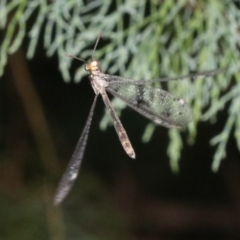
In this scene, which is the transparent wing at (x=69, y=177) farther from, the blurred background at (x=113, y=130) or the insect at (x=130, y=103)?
the blurred background at (x=113, y=130)

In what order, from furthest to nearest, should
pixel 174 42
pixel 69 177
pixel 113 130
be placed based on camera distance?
pixel 113 130
pixel 174 42
pixel 69 177

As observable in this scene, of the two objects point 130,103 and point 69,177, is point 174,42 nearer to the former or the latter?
point 130,103

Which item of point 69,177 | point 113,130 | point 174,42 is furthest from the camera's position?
point 113,130

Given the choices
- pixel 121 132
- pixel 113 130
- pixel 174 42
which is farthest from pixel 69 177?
pixel 113 130

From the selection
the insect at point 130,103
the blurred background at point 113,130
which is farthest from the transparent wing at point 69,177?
the blurred background at point 113,130

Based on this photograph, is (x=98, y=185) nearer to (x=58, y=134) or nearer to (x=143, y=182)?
(x=58, y=134)

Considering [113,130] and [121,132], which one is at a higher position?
[121,132]
